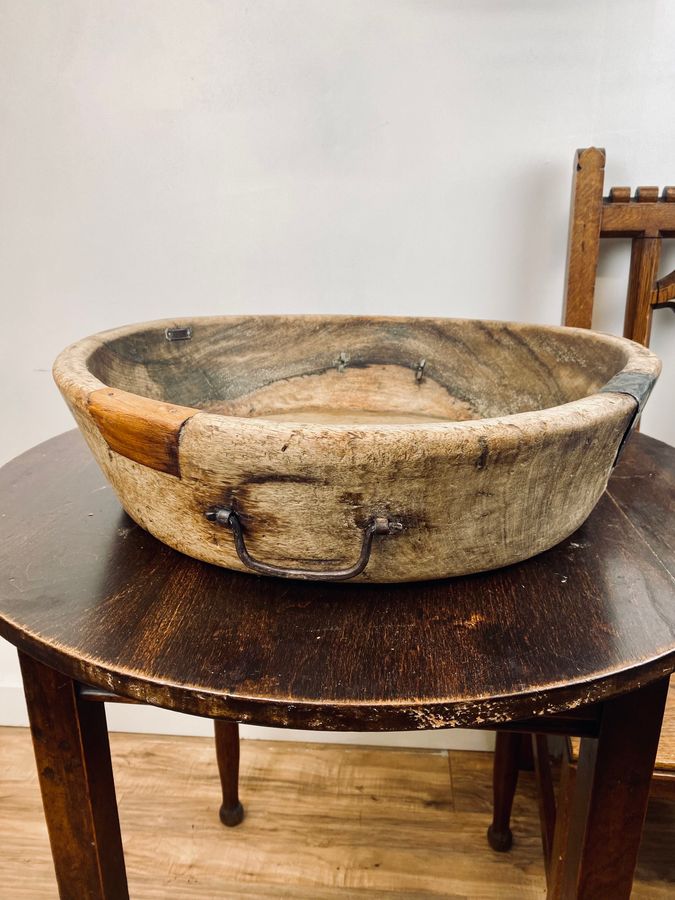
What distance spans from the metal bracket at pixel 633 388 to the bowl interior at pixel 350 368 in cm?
24

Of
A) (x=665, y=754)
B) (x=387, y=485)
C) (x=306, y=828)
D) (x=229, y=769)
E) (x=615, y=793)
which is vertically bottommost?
(x=306, y=828)

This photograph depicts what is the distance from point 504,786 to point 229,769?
0.40 metres

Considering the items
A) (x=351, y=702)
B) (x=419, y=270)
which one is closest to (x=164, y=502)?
(x=351, y=702)

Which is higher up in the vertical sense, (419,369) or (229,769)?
(419,369)

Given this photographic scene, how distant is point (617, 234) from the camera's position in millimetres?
842

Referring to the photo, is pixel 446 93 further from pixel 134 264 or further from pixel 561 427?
pixel 561 427

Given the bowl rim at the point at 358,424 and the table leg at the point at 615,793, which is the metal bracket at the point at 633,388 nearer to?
the bowl rim at the point at 358,424

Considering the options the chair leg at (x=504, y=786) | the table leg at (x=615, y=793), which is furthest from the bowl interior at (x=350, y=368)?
the chair leg at (x=504, y=786)

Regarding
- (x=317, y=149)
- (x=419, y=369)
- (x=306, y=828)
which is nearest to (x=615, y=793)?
(x=419, y=369)

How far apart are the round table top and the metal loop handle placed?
0.10 ft

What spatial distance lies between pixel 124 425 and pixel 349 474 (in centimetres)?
15

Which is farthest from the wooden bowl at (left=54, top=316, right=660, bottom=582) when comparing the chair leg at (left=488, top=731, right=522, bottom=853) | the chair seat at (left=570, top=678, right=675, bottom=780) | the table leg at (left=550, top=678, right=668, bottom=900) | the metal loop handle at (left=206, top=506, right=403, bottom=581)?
the chair leg at (left=488, top=731, right=522, bottom=853)

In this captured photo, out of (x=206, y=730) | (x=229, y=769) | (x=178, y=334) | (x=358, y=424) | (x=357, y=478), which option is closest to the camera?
(x=357, y=478)

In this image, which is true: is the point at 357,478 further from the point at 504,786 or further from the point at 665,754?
the point at 504,786
